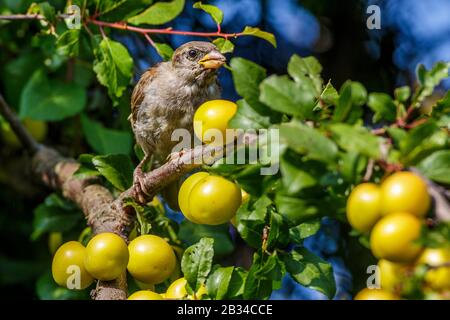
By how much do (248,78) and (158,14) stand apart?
4.93 feet

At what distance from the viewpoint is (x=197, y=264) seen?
1719 mm

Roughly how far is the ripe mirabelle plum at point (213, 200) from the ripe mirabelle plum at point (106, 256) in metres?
0.27

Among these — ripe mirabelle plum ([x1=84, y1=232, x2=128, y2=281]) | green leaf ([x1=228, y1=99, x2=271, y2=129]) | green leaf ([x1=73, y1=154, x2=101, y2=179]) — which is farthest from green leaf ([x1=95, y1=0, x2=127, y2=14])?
green leaf ([x1=228, y1=99, x2=271, y2=129])

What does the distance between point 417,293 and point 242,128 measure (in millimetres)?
532

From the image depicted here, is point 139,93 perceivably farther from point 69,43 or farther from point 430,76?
point 430,76

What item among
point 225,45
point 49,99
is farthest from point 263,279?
point 49,99

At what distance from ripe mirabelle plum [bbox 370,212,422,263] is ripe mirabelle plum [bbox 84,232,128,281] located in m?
0.84

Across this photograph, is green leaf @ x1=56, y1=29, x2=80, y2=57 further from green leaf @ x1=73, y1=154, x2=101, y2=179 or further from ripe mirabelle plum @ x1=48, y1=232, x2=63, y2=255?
ripe mirabelle plum @ x1=48, y1=232, x2=63, y2=255

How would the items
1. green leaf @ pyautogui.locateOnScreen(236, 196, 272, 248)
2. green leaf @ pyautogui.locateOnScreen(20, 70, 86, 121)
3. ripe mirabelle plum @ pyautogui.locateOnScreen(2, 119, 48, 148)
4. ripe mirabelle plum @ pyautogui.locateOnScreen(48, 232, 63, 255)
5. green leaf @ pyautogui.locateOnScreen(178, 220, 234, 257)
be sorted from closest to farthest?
green leaf @ pyautogui.locateOnScreen(236, 196, 272, 248) < green leaf @ pyautogui.locateOnScreen(178, 220, 234, 257) < ripe mirabelle plum @ pyautogui.locateOnScreen(48, 232, 63, 255) < green leaf @ pyautogui.locateOnScreen(20, 70, 86, 121) < ripe mirabelle plum @ pyautogui.locateOnScreen(2, 119, 48, 148)

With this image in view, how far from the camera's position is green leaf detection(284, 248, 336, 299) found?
1832 mm

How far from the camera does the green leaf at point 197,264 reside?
168 cm
